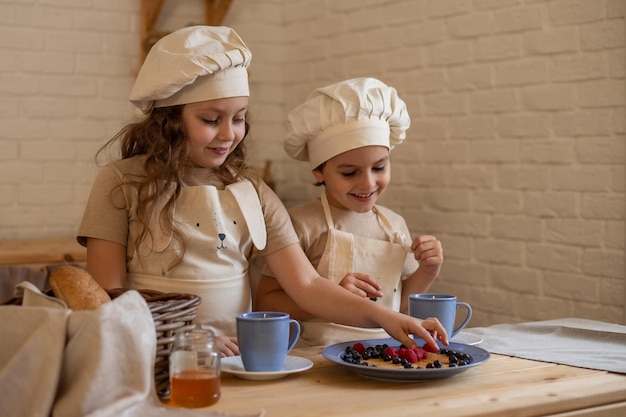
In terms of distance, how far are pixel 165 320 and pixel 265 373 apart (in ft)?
0.76

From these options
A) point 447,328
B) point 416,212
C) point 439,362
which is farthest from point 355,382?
point 416,212

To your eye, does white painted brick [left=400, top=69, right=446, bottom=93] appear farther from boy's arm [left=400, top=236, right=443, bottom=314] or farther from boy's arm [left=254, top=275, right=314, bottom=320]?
boy's arm [left=254, top=275, right=314, bottom=320]

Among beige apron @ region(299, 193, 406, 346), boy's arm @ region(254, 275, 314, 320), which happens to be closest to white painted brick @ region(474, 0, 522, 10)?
beige apron @ region(299, 193, 406, 346)

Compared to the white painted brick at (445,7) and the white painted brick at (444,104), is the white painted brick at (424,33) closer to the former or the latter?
the white painted brick at (445,7)

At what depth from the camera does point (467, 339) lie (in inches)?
76.1

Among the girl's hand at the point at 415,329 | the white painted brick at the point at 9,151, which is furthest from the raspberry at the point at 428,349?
the white painted brick at the point at 9,151

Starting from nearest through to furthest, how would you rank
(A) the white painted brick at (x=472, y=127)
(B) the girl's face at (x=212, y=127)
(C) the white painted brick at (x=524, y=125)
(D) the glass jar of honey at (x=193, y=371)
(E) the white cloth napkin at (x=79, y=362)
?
(E) the white cloth napkin at (x=79, y=362), (D) the glass jar of honey at (x=193, y=371), (B) the girl's face at (x=212, y=127), (C) the white painted brick at (x=524, y=125), (A) the white painted brick at (x=472, y=127)

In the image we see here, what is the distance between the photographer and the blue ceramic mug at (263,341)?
1534mm

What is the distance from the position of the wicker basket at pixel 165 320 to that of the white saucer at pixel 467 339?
68 cm

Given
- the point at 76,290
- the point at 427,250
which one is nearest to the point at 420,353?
the point at 76,290

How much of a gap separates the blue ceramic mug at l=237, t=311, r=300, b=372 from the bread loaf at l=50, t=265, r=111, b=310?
26 centimetres

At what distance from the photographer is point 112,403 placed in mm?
1257

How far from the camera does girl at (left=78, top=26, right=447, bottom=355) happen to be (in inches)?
77.2

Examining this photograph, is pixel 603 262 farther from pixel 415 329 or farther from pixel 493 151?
pixel 415 329
